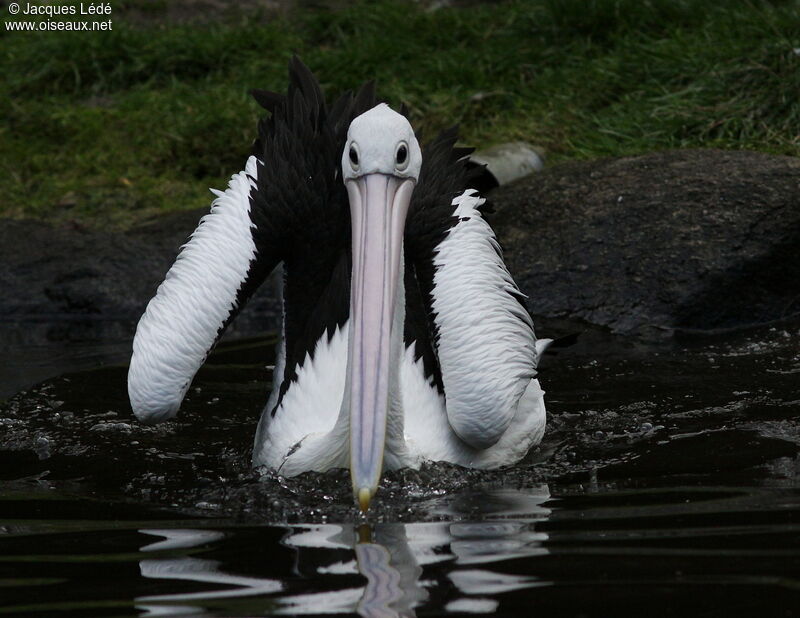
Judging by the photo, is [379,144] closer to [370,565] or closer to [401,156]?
[401,156]

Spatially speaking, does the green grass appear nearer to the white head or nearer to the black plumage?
the black plumage

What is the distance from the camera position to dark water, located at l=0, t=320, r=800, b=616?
2.80m

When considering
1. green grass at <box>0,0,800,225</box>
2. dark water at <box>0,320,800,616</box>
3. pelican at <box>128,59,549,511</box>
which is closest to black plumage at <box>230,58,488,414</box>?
pelican at <box>128,59,549,511</box>

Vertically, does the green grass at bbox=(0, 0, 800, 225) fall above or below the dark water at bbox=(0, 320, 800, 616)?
above

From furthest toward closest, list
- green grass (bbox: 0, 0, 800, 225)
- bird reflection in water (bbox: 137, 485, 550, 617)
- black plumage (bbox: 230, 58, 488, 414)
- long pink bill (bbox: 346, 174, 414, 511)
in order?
green grass (bbox: 0, 0, 800, 225) < black plumage (bbox: 230, 58, 488, 414) < long pink bill (bbox: 346, 174, 414, 511) < bird reflection in water (bbox: 137, 485, 550, 617)

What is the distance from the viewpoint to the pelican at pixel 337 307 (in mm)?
4305

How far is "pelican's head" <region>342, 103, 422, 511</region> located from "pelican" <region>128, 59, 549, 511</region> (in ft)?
0.05

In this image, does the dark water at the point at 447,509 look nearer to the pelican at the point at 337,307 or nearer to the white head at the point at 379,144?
the pelican at the point at 337,307

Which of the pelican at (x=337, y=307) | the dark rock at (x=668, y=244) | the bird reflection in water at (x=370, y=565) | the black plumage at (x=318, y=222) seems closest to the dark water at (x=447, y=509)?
the bird reflection in water at (x=370, y=565)

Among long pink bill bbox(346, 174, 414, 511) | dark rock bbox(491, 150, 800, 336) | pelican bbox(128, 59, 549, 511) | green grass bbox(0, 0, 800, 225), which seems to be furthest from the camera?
green grass bbox(0, 0, 800, 225)

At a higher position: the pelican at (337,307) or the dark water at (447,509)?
the pelican at (337,307)

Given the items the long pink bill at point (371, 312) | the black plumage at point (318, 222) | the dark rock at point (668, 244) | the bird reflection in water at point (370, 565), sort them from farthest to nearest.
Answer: the dark rock at point (668, 244) → the black plumage at point (318, 222) → the long pink bill at point (371, 312) → the bird reflection in water at point (370, 565)

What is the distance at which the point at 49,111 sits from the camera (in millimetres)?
9664

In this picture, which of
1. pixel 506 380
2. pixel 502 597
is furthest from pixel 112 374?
pixel 502 597
